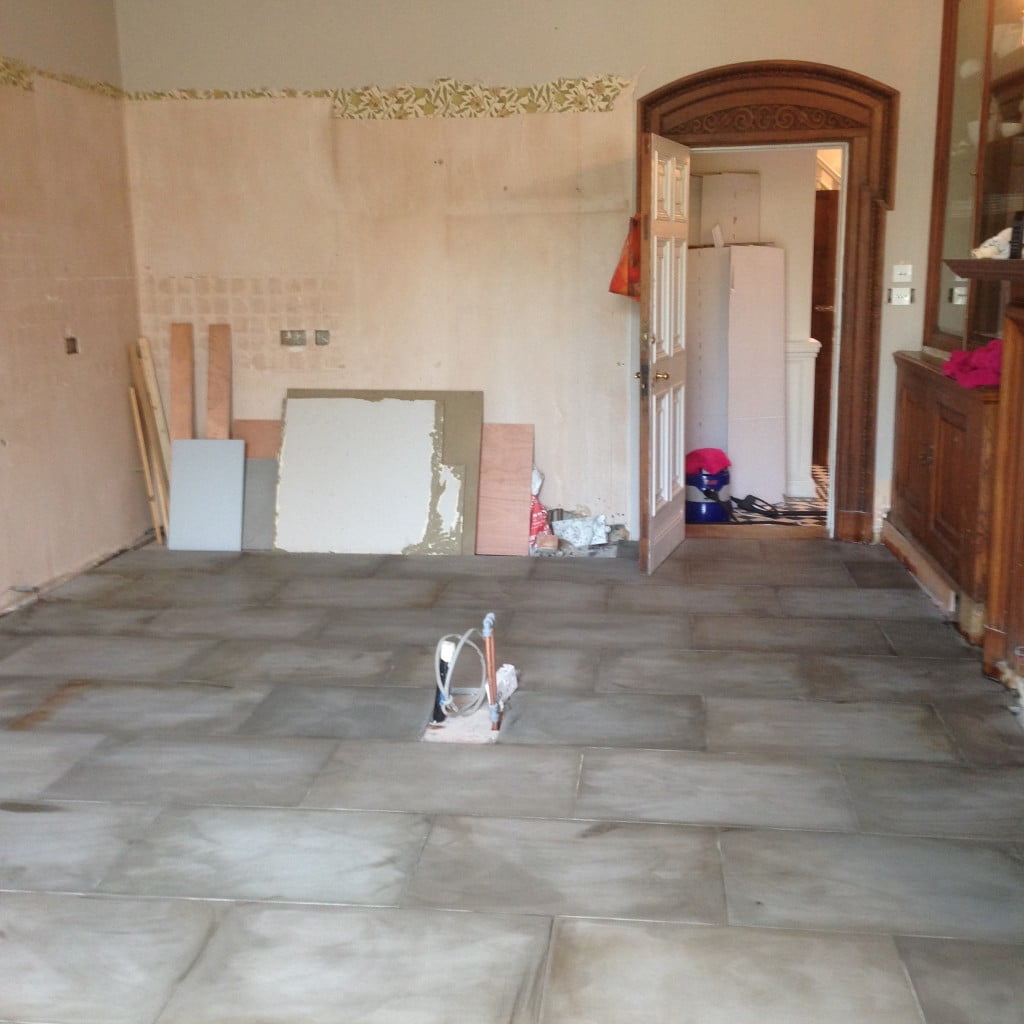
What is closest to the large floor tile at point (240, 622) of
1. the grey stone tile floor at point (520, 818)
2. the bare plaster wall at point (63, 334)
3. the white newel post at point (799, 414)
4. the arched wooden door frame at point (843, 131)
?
the grey stone tile floor at point (520, 818)

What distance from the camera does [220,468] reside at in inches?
257

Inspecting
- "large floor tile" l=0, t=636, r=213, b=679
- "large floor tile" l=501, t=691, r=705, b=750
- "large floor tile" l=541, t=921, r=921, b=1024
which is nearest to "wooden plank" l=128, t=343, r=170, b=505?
"large floor tile" l=0, t=636, r=213, b=679

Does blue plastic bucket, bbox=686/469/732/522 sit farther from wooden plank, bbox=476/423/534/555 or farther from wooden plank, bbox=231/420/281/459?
wooden plank, bbox=231/420/281/459

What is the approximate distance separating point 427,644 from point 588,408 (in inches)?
84.4

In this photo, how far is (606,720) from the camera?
13.0 ft

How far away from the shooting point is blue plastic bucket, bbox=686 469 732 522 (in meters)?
6.96

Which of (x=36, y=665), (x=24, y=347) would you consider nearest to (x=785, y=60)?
(x=24, y=347)

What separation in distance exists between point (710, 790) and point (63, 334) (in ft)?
13.7

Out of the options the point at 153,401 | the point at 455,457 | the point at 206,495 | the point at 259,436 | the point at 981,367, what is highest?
the point at 981,367

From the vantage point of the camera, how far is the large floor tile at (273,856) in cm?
289

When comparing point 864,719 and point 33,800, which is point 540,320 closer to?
point 864,719

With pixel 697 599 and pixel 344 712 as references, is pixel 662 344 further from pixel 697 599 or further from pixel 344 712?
pixel 344 712

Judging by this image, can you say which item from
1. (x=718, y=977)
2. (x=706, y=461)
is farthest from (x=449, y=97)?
(x=718, y=977)

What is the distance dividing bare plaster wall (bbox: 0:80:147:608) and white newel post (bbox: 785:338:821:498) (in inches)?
164
